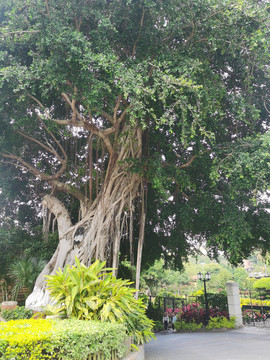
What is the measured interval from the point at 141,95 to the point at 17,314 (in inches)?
184

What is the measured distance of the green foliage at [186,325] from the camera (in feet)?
30.8

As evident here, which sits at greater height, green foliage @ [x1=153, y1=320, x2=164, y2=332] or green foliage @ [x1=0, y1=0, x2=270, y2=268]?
green foliage @ [x1=0, y1=0, x2=270, y2=268]

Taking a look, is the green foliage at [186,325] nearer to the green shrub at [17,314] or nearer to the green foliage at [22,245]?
the green foliage at [22,245]

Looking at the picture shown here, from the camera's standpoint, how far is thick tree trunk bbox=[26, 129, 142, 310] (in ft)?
18.9

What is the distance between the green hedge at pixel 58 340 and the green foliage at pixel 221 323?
21.1 ft

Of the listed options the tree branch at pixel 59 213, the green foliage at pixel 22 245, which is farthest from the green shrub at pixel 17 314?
the green foliage at pixel 22 245

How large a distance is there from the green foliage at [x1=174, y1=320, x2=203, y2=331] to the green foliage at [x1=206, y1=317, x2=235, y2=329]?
41 centimetres

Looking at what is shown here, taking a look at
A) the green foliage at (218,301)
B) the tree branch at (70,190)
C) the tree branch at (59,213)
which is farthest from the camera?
the green foliage at (218,301)

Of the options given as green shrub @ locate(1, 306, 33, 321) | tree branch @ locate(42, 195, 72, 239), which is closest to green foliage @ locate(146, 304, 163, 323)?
tree branch @ locate(42, 195, 72, 239)

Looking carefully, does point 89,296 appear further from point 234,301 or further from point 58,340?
point 234,301

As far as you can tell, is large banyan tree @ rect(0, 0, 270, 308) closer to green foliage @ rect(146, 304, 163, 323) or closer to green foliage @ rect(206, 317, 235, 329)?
green foliage @ rect(206, 317, 235, 329)

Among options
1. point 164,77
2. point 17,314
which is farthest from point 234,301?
point 164,77

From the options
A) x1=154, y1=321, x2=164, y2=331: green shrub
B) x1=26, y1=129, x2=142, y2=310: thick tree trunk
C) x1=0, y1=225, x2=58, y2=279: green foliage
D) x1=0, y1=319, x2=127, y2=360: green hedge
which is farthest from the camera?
x1=154, y1=321, x2=164, y2=331: green shrub

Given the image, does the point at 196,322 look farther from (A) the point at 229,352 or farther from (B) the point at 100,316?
(B) the point at 100,316
